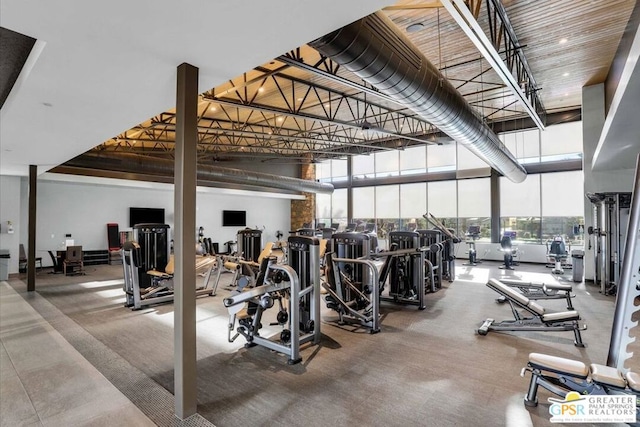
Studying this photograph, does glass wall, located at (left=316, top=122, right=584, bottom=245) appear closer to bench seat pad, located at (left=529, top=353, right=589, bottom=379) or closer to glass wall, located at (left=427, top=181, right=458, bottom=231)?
glass wall, located at (left=427, top=181, right=458, bottom=231)

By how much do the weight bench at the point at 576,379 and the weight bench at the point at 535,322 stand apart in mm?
1508

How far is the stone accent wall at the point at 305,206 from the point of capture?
16.3 metres

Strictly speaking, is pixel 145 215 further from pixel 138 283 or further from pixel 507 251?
pixel 507 251

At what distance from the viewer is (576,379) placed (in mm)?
2551

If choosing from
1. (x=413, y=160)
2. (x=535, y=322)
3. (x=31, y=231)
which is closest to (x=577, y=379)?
(x=535, y=322)

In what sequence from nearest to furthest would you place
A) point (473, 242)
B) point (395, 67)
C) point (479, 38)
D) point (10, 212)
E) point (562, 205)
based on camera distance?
point (395, 67), point (479, 38), point (10, 212), point (562, 205), point (473, 242)

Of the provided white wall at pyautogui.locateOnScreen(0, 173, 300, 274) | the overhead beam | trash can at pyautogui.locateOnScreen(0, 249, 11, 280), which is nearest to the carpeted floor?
the overhead beam

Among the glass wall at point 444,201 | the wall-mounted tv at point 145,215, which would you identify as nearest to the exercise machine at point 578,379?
the glass wall at point 444,201

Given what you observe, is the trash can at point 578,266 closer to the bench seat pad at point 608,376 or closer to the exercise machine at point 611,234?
the exercise machine at point 611,234

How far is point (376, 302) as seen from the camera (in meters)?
4.43

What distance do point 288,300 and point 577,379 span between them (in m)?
2.74

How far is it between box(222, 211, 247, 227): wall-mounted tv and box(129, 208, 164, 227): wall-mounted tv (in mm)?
2565

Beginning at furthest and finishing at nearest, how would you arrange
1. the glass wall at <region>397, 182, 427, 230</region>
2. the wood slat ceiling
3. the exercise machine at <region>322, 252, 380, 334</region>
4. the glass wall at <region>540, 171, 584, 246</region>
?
the glass wall at <region>397, 182, 427, 230</region> → the glass wall at <region>540, 171, 584, 246</region> → the wood slat ceiling → the exercise machine at <region>322, 252, 380, 334</region>

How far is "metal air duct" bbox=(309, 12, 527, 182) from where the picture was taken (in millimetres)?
2824
